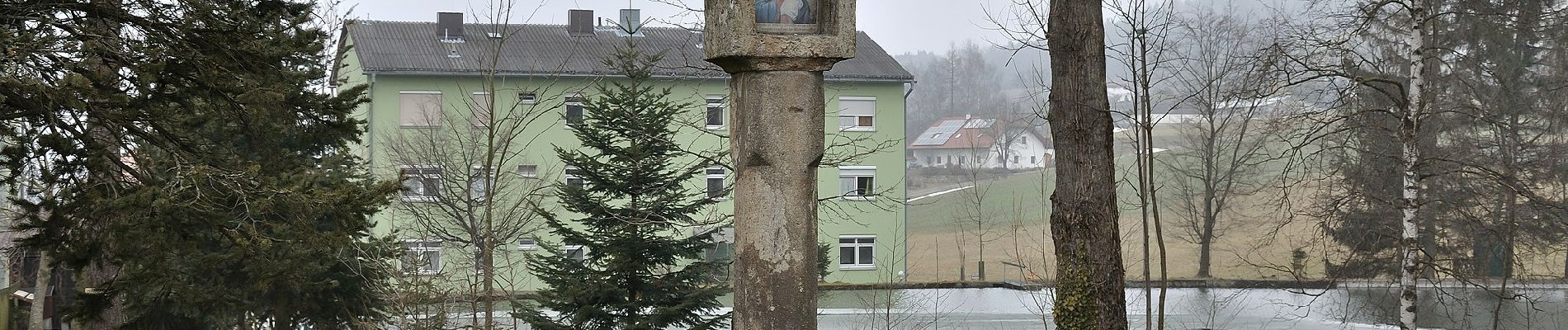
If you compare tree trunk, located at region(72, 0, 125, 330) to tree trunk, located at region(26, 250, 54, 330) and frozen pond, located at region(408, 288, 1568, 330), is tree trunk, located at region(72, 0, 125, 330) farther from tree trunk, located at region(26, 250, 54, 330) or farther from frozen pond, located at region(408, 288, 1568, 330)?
frozen pond, located at region(408, 288, 1568, 330)

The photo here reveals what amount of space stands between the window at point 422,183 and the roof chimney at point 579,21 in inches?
193

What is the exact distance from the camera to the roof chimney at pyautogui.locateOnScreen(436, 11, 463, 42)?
92.2 feet

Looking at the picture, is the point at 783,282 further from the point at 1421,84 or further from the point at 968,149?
the point at 968,149

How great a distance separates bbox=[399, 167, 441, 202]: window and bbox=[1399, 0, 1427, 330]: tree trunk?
27.6ft

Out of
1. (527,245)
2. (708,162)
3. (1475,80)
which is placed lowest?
(527,245)

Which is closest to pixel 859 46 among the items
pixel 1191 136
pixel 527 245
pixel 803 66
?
pixel 527 245

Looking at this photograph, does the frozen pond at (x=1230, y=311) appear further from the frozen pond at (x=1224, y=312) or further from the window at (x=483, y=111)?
the window at (x=483, y=111)

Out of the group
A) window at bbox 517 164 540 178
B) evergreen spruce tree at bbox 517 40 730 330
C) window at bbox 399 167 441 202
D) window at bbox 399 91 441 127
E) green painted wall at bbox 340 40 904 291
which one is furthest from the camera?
window at bbox 399 91 441 127

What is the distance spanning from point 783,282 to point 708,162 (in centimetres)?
689

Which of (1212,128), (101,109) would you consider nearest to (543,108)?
(1212,128)

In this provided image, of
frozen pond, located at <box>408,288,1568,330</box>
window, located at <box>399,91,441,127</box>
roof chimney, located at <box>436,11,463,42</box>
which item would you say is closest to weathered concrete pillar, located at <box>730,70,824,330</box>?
frozen pond, located at <box>408,288,1568,330</box>

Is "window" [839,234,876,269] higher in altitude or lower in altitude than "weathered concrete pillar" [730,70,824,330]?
lower

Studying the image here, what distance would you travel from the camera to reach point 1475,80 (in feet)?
65.7

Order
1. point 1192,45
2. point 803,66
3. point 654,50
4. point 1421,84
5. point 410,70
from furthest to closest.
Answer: point 1192,45, point 654,50, point 410,70, point 1421,84, point 803,66
